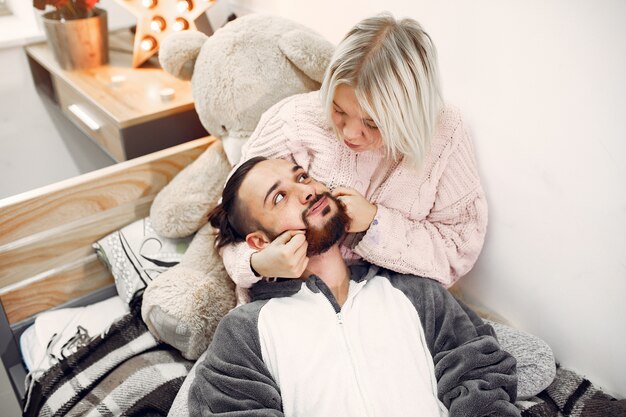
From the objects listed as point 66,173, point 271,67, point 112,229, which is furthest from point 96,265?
point 66,173

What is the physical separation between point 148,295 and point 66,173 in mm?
→ 1207

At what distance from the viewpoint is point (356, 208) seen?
110 centimetres

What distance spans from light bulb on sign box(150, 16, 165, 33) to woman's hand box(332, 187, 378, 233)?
104 centimetres

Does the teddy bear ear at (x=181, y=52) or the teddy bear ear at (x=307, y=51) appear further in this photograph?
the teddy bear ear at (x=181, y=52)

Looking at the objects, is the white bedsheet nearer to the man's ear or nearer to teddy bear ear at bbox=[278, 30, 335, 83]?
the man's ear

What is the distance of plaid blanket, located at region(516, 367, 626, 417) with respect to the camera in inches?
40.3

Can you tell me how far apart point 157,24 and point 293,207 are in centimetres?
107

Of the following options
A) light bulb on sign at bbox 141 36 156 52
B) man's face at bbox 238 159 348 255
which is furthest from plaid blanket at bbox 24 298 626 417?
light bulb on sign at bbox 141 36 156 52

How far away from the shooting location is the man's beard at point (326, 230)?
1047 millimetres

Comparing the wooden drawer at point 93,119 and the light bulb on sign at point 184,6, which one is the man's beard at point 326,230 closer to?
the wooden drawer at point 93,119

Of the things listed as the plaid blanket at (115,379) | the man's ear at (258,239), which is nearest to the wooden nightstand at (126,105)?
the plaid blanket at (115,379)

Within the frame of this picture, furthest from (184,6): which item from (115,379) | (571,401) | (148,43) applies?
(571,401)

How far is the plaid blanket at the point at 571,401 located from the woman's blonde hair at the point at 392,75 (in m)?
0.59

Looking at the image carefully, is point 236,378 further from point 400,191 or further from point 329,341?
point 400,191
